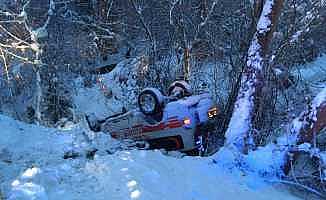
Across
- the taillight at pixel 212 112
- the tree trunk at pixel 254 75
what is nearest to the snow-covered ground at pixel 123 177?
the tree trunk at pixel 254 75

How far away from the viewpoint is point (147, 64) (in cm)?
1501

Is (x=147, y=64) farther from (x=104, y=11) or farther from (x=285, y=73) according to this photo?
(x=104, y=11)

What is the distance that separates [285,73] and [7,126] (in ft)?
18.6

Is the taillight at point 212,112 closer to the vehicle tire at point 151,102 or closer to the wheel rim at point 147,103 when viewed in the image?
the vehicle tire at point 151,102

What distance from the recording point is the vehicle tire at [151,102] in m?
9.46

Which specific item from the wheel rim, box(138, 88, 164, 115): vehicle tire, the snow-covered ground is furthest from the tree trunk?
the wheel rim

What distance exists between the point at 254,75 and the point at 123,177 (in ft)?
10.1

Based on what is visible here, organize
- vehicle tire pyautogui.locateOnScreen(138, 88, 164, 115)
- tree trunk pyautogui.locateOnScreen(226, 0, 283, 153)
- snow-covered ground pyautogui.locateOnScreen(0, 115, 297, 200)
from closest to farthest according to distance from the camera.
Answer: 1. snow-covered ground pyautogui.locateOnScreen(0, 115, 297, 200)
2. tree trunk pyautogui.locateOnScreen(226, 0, 283, 153)
3. vehicle tire pyautogui.locateOnScreen(138, 88, 164, 115)

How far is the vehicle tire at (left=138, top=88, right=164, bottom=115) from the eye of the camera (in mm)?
9461

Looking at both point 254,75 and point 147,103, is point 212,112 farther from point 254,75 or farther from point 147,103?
point 254,75

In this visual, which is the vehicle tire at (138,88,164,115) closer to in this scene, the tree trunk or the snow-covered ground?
the snow-covered ground

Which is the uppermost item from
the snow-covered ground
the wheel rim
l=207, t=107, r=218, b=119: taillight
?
the wheel rim

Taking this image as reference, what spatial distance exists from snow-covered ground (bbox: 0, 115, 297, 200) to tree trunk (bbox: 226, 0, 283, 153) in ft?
1.89

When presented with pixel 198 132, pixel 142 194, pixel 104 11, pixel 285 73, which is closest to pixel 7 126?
pixel 198 132
